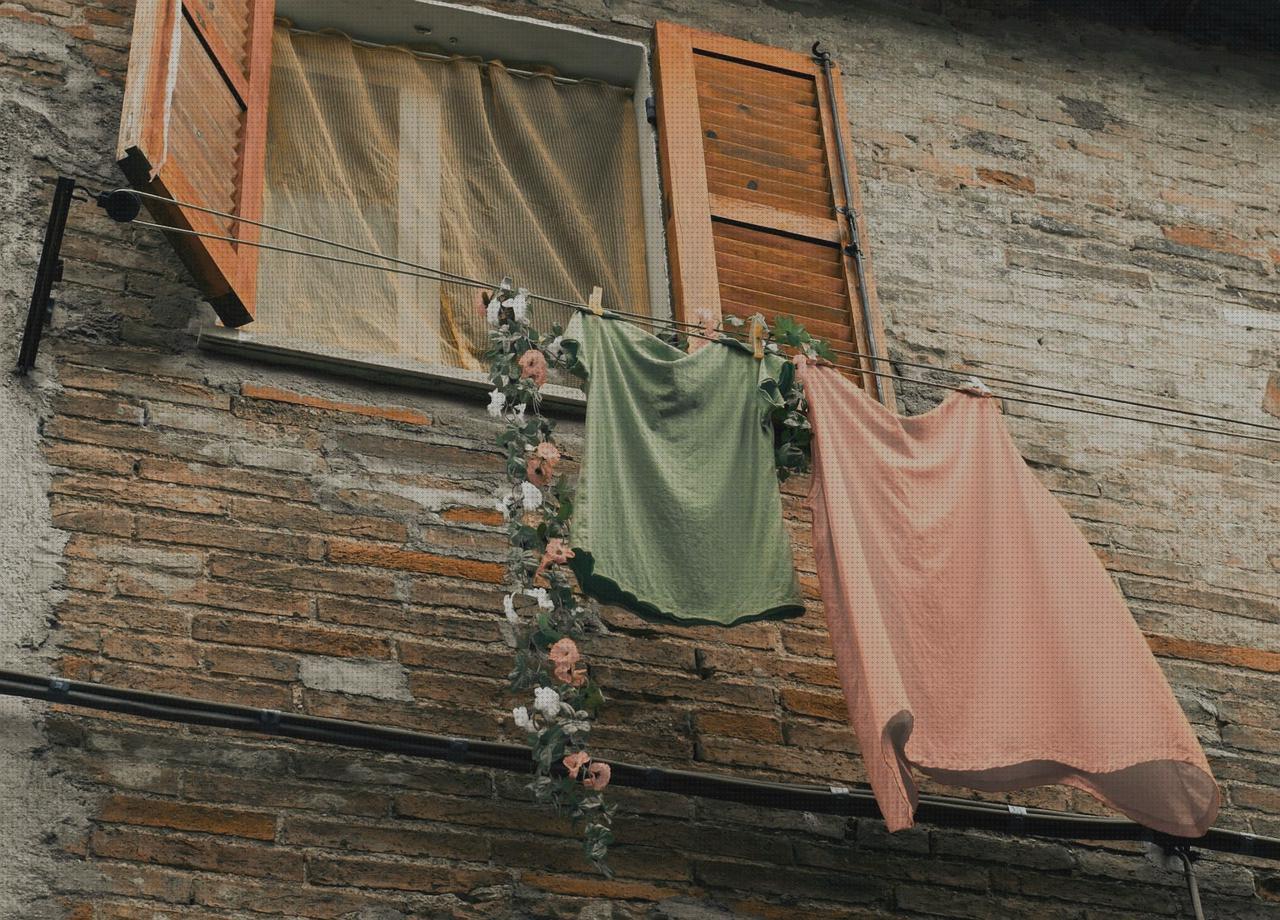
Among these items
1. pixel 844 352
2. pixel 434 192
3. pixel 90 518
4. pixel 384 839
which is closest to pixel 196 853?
pixel 384 839

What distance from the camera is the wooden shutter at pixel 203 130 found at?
4.31 metres

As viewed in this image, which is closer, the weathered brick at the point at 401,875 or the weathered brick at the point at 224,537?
the weathered brick at the point at 401,875

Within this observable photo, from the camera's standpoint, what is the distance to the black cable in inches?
156

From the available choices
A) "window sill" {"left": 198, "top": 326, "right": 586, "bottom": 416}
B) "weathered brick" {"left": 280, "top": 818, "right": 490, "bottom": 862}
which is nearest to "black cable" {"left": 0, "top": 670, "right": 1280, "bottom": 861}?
"weathered brick" {"left": 280, "top": 818, "right": 490, "bottom": 862}

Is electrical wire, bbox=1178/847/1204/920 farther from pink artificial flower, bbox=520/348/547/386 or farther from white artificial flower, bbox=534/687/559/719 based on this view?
pink artificial flower, bbox=520/348/547/386

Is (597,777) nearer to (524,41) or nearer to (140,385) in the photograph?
(140,385)

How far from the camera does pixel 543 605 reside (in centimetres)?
392

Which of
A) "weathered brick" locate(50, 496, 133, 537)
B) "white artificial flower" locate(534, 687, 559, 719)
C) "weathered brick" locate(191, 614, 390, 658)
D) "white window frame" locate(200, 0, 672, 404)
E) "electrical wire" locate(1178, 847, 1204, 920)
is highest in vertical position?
"white window frame" locate(200, 0, 672, 404)

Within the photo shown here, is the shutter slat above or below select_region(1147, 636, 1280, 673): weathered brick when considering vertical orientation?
above

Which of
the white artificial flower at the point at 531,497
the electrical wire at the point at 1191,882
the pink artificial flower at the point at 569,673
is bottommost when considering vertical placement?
the electrical wire at the point at 1191,882

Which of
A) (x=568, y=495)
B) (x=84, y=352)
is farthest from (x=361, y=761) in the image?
(x=84, y=352)

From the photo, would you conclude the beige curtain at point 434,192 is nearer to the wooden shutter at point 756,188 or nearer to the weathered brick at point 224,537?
the wooden shutter at point 756,188

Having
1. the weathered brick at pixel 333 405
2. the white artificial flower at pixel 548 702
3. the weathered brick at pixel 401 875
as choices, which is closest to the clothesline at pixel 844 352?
the weathered brick at pixel 333 405

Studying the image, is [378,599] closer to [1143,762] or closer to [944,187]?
[1143,762]
